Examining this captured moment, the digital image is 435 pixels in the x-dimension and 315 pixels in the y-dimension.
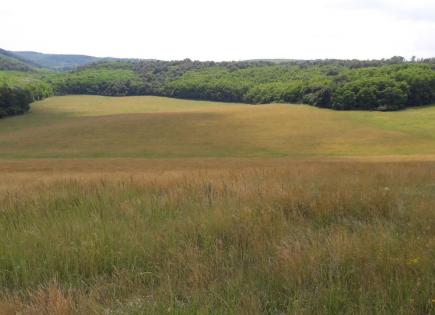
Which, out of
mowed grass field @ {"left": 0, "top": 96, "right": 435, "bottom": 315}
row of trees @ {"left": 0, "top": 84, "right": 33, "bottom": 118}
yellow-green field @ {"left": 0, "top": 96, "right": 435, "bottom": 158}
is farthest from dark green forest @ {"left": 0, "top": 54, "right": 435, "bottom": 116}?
mowed grass field @ {"left": 0, "top": 96, "right": 435, "bottom": 315}

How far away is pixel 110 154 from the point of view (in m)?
56.1

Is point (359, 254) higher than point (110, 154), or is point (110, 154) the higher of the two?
point (359, 254)

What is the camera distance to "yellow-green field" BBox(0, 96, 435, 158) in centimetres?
5700

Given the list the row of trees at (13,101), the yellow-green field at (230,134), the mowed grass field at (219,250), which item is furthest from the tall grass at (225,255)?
the row of trees at (13,101)

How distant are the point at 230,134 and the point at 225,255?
212ft

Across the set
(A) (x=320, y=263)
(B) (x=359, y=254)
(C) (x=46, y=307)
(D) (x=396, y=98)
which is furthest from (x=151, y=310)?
(D) (x=396, y=98)

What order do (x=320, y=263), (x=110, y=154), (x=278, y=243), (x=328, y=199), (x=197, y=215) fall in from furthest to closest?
(x=110, y=154), (x=328, y=199), (x=197, y=215), (x=278, y=243), (x=320, y=263)

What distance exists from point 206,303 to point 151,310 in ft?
1.39

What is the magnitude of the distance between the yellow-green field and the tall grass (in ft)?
156

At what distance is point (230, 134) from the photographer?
2717 inches

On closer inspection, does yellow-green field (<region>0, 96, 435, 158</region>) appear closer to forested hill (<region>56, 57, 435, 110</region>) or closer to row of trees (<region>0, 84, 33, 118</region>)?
row of trees (<region>0, 84, 33, 118</region>)

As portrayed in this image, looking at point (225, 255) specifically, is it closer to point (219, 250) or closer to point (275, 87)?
point (219, 250)

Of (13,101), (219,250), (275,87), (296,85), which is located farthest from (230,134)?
(275,87)

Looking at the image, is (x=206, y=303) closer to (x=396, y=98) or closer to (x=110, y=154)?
(x=110, y=154)
